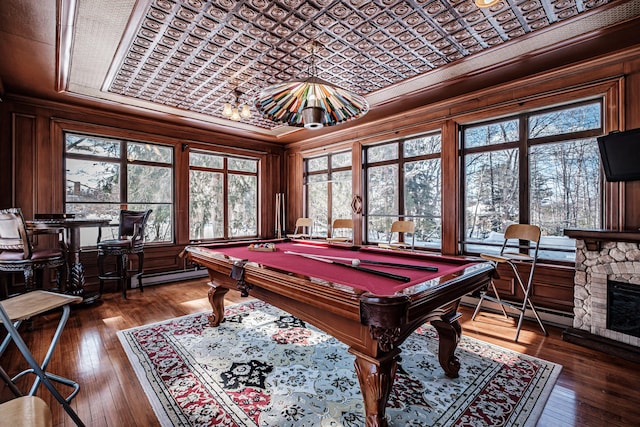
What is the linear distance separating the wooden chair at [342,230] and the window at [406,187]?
15.5 inches

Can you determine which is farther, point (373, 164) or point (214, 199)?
point (214, 199)

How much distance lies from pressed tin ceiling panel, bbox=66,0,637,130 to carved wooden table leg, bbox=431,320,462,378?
8.55ft

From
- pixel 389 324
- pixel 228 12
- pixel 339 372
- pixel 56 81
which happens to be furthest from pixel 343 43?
pixel 56 81

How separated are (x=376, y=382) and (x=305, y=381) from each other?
840 millimetres

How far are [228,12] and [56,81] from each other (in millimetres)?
2757

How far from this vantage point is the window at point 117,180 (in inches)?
183

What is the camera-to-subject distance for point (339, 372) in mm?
2262

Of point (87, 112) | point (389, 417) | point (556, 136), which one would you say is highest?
point (87, 112)

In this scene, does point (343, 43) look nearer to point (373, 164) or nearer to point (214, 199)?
point (373, 164)

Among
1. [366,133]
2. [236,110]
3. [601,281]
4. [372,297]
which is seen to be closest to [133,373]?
[372,297]

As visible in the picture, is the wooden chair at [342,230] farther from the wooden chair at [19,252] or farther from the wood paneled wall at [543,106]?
the wooden chair at [19,252]

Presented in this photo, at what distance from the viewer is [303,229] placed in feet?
22.2

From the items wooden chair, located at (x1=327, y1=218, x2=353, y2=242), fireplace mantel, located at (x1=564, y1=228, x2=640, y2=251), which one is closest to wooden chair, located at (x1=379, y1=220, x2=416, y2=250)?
wooden chair, located at (x1=327, y1=218, x2=353, y2=242)

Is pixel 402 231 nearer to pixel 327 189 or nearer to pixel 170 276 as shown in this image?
pixel 327 189
